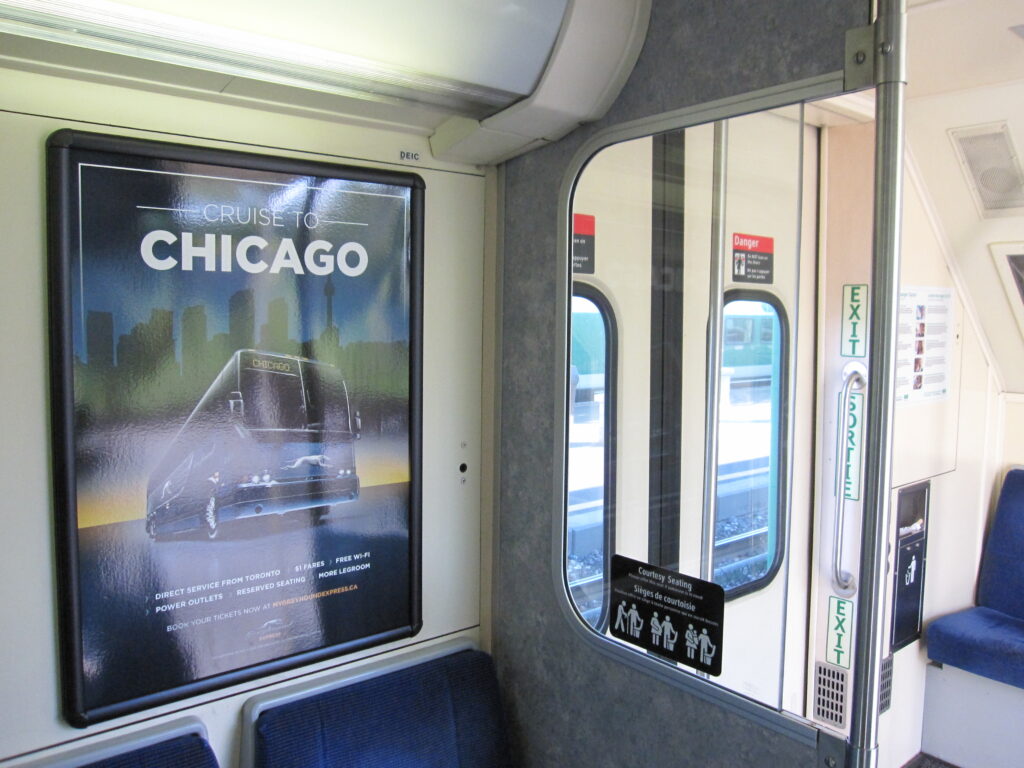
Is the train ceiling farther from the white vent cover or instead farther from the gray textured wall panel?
the gray textured wall panel

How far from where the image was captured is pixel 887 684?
375 centimetres

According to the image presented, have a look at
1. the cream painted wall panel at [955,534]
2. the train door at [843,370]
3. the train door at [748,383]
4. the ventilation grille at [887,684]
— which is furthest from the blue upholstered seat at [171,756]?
the cream painted wall panel at [955,534]

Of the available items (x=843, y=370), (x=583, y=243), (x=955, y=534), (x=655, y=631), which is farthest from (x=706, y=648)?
(x=955, y=534)

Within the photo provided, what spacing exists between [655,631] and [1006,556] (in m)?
2.98

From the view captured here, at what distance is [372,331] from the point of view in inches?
78.1

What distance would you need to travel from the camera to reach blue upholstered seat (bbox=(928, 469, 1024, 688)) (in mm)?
3510

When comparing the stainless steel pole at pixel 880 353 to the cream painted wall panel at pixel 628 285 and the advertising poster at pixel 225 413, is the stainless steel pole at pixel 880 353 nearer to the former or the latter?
the cream painted wall panel at pixel 628 285

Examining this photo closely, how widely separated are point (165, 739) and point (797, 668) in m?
1.41

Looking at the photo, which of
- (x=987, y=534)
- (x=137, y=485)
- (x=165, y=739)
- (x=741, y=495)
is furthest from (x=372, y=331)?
(x=987, y=534)

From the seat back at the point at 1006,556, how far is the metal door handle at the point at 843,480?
2.44m

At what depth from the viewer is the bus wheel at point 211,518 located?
1.77m

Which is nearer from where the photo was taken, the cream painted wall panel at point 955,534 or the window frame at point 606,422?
the window frame at point 606,422

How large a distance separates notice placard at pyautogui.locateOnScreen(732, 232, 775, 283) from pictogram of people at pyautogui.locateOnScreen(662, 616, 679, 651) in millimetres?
1017

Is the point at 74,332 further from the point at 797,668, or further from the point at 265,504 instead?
the point at 797,668
